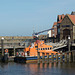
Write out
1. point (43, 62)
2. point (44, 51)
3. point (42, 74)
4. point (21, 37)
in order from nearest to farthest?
point (42, 74)
point (43, 62)
point (44, 51)
point (21, 37)

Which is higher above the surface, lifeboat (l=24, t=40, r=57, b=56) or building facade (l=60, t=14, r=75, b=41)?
building facade (l=60, t=14, r=75, b=41)

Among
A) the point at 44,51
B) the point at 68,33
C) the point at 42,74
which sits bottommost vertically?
the point at 42,74

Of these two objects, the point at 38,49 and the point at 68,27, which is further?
the point at 68,27

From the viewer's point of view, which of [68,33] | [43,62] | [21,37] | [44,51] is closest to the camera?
[43,62]

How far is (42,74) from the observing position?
44.8 meters

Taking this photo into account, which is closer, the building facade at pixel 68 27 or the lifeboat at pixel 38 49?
the lifeboat at pixel 38 49

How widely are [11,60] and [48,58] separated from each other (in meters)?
12.4

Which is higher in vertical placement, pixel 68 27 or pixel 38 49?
pixel 68 27

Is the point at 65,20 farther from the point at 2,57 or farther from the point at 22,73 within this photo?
the point at 22,73

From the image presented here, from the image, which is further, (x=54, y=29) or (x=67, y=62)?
(x=54, y=29)

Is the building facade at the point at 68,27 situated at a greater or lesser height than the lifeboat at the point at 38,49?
greater

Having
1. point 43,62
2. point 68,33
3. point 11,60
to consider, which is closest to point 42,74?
point 43,62

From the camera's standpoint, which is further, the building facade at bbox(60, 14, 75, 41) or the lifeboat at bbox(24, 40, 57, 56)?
the building facade at bbox(60, 14, 75, 41)

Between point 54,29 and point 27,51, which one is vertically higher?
point 54,29
